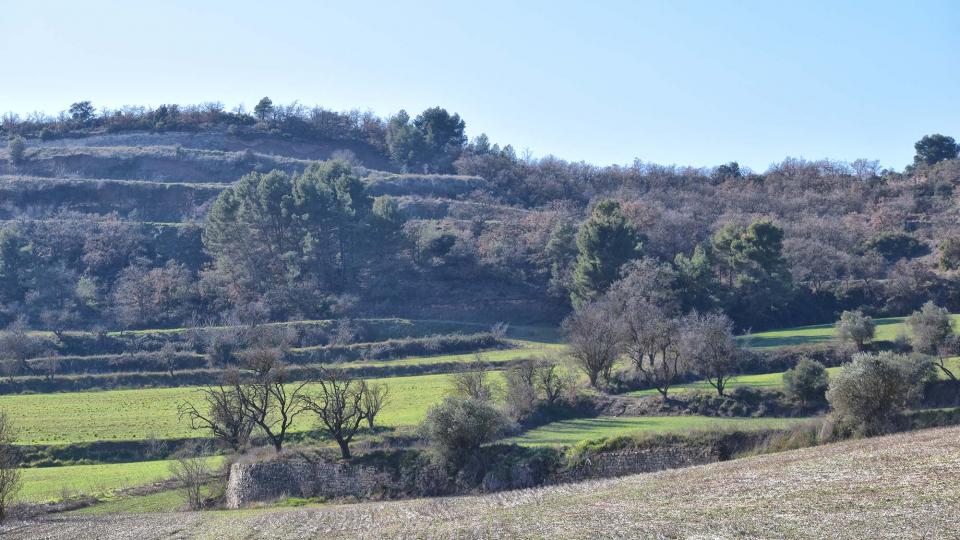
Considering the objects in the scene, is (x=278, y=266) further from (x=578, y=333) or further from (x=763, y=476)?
(x=763, y=476)

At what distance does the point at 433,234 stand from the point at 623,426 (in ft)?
204

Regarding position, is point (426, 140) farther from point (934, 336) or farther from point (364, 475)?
point (364, 475)

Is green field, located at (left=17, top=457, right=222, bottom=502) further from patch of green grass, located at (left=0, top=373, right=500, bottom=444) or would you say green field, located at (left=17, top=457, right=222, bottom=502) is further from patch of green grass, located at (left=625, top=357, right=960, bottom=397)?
patch of green grass, located at (left=625, top=357, right=960, bottom=397)

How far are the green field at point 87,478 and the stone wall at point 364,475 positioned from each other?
622 cm

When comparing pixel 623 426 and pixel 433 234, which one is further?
pixel 433 234

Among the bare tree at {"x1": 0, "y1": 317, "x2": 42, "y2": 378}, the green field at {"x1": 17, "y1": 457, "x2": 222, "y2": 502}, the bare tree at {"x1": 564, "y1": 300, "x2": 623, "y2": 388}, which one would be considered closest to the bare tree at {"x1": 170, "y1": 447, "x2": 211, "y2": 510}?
the green field at {"x1": 17, "y1": 457, "x2": 222, "y2": 502}

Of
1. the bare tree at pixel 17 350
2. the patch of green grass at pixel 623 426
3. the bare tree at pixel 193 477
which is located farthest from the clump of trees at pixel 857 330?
the bare tree at pixel 17 350

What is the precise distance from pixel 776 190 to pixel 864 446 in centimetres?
11314

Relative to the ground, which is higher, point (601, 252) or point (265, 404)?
point (601, 252)

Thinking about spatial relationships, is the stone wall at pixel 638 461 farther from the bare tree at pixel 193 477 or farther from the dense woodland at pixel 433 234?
the dense woodland at pixel 433 234

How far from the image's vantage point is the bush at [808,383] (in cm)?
5616

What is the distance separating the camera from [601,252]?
95.5 metres

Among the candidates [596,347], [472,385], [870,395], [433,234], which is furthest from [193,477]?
[433,234]

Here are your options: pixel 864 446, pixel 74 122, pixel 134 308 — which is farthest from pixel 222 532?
pixel 74 122
